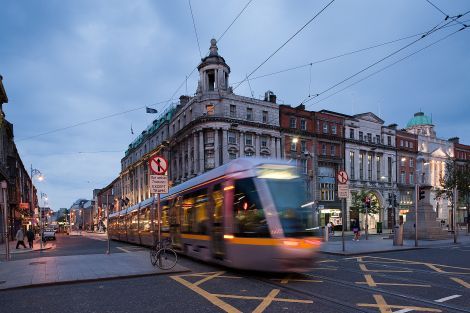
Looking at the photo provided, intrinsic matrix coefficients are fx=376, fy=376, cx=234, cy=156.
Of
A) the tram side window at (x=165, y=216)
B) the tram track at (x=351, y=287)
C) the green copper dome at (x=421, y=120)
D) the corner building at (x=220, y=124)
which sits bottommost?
the tram track at (x=351, y=287)

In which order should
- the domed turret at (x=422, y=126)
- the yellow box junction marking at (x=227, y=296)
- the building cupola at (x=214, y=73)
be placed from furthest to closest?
the domed turret at (x=422, y=126)
the building cupola at (x=214, y=73)
the yellow box junction marking at (x=227, y=296)

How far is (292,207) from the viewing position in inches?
428

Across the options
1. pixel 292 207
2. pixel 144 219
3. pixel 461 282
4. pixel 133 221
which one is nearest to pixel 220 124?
pixel 133 221

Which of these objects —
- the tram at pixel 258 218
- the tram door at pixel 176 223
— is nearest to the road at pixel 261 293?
the tram at pixel 258 218

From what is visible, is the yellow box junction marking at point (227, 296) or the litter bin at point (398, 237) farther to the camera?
the litter bin at point (398, 237)

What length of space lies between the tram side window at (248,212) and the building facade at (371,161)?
48576mm

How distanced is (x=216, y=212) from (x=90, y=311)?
576cm

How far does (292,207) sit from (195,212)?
5.19 meters

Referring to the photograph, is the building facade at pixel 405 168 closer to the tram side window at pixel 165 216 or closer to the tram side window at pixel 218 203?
the tram side window at pixel 165 216

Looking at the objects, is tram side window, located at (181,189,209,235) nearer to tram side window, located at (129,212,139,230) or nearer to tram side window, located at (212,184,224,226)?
tram side window, located at (212,184,224,226)

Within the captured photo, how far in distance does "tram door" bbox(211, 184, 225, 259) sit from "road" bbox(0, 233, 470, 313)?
741mm

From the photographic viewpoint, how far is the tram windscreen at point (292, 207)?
418 inches

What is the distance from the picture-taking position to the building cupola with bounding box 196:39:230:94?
1987 inches

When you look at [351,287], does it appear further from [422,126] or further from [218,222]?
[422,126]
